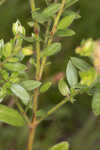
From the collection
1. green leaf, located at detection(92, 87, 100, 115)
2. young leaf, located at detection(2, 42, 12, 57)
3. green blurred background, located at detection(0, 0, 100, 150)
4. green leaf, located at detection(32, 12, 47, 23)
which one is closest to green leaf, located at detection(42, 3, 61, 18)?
green leaf, located at detection(32, 12, 47, 23)

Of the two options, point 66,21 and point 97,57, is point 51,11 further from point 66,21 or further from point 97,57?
point 97,57

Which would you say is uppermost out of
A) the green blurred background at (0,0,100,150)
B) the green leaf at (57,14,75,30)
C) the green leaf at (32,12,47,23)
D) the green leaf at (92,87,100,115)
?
the green leaf at (32,12,47,23)

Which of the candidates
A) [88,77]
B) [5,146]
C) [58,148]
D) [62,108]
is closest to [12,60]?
[88,77]

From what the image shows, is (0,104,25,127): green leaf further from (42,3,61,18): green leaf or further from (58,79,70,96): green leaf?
(42,3,61,18): green leaf

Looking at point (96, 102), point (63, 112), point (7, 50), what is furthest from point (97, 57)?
point (63, 112)

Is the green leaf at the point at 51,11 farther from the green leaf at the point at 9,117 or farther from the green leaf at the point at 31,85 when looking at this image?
the green leaf at the point at 9,117
